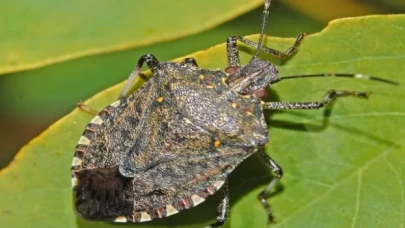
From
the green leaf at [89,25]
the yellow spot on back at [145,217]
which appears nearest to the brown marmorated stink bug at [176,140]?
the yellow spot on back at [145,217]

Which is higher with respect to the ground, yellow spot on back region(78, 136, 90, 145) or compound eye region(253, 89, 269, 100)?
compound eye region(253, 89, 269, 100)

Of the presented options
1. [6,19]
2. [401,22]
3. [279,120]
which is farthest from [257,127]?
[6,19]

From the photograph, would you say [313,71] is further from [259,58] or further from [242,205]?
[242,205]

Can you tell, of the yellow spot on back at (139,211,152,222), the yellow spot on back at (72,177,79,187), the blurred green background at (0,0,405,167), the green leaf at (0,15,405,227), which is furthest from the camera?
the blurred green background at (0,0,405,167)

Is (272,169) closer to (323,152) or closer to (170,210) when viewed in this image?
(323,152)

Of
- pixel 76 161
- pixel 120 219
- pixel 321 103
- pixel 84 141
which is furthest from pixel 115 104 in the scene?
pixel 321 103

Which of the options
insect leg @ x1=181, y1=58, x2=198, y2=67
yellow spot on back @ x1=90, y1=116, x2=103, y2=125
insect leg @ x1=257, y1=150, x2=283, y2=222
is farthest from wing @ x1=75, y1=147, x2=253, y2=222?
insect leg @ x1=181, y1=58, x2=198, y2=67

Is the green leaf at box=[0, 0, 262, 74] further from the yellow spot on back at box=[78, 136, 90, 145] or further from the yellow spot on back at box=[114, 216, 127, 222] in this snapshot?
the yellow spot on back at box=[114, 216, 127, 222]
